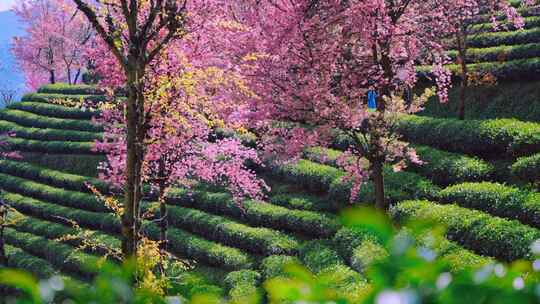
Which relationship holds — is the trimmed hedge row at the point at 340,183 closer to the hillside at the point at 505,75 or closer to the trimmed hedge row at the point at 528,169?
the trimmed hedge row at the point at 528,169

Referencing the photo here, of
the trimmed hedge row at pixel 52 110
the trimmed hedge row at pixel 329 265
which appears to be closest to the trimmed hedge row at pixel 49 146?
the trimmed hedge row at pixel 52 110

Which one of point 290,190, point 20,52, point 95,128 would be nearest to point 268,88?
point 290,190

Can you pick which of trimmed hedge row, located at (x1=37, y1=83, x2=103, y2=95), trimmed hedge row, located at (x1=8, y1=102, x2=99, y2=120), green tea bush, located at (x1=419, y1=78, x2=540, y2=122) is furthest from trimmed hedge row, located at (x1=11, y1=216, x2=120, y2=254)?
green tea bush, located at (x1=419, y1=78, x2=540, y2=122)

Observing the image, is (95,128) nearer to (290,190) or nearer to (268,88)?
(290,190)

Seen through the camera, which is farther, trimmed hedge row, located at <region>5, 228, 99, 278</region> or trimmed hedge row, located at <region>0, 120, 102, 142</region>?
trimmed hedge row, located at <region>0, 120, 102, 142</region>

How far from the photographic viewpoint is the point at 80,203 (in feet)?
77.8

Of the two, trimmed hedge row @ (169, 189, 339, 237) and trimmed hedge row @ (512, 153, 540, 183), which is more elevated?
trimmed hedge row @ (512, 153, 540, 183)

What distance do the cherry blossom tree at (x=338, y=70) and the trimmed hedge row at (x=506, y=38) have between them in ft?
29.3

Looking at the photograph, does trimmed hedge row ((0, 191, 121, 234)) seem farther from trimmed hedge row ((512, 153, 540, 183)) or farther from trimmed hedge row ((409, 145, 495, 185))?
trimmed hedge row ((512, 153, 540, 183))

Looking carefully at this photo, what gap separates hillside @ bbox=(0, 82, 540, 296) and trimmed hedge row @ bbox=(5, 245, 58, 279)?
0.06m

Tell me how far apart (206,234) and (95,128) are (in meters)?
14.0

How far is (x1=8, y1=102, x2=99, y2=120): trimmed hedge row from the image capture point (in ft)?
103

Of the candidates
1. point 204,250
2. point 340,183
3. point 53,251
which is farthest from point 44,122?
point 340,183

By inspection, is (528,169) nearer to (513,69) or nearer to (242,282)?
(242,282)
